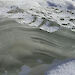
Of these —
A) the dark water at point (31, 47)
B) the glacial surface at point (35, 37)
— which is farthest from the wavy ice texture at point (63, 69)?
the dark water at point (31, 47)

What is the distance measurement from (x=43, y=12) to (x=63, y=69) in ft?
6.18

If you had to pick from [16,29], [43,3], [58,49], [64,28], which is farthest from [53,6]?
[58,49]

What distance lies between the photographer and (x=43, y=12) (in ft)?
12.7

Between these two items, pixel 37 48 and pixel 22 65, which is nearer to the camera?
pixel 22 65

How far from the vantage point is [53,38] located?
286 cm

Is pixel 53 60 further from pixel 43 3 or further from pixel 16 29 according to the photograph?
pixel 43 3

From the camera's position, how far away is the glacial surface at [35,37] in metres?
2.29

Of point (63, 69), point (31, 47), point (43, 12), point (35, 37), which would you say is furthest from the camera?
point (43, 12)

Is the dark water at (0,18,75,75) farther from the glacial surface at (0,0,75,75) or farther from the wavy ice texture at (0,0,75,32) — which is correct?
the wavy ice texture at (0,0,75,32)

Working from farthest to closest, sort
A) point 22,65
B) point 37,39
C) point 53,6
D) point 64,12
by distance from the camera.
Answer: point 53,6
point 64,12
point 37,39
point 22,65

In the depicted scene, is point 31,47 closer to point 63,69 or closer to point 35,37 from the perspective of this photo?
point 35,37

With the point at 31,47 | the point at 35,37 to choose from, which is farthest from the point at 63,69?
the point at 35,37

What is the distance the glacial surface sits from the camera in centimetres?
229

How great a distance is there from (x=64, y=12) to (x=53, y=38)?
4.12 feet
